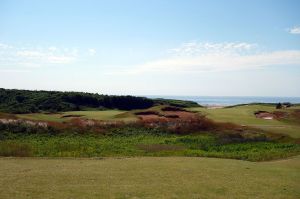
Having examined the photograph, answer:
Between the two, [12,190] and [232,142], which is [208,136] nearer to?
[232,142]

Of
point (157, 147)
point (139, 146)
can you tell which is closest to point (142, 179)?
point (157, 147)

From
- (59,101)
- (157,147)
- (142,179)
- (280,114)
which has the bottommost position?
(157,147)

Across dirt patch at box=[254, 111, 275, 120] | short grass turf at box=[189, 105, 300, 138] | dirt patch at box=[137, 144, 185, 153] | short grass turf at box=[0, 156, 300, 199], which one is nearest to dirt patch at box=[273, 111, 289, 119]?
dirt patch at box=[254, 111, 275, 120]

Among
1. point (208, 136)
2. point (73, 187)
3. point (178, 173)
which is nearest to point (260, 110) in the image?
point (208, 136)

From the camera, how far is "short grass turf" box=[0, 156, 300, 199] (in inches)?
713

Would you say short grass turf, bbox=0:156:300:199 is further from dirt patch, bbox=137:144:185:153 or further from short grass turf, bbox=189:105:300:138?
short grass turf, bbox=189:105:300:138

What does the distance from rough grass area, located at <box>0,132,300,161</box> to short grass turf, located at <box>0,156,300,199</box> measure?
18.7ft

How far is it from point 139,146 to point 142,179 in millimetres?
18454

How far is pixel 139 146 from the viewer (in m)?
39.7

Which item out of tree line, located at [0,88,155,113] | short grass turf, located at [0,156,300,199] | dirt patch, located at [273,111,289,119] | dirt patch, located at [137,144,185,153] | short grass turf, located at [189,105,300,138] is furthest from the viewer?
tree line, located at [0,88,155,113]

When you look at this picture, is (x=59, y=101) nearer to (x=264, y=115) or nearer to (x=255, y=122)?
(x=264, y=115)

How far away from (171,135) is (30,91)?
2349 inches

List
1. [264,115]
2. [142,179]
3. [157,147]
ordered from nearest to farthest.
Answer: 1. [142,179]
2. [157,147]
3. [264,115]

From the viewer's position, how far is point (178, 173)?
23.5m
